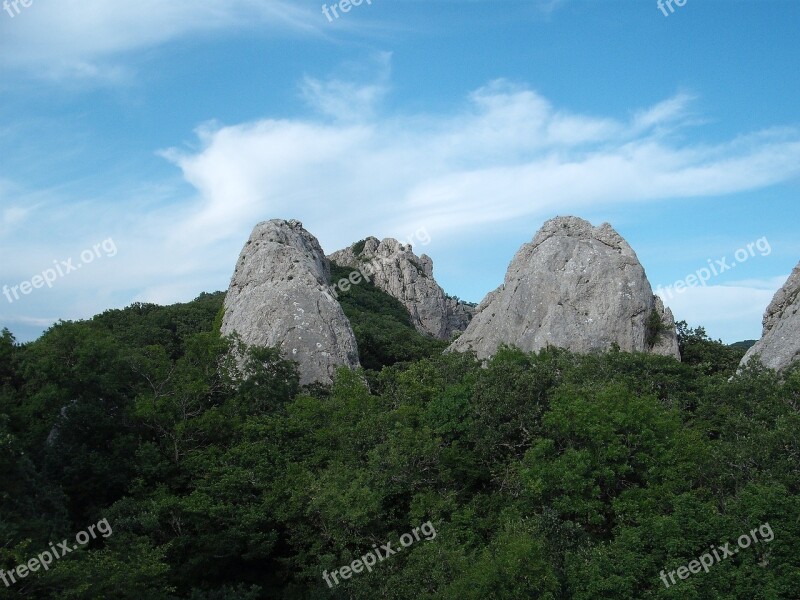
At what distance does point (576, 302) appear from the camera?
3588 centimetres

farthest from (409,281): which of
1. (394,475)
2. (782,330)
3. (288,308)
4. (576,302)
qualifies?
(394,475)

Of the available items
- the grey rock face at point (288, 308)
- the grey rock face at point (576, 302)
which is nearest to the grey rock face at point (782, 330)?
the grey rock face at point (576, 302)

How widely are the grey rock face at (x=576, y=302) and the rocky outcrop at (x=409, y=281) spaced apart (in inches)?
1670

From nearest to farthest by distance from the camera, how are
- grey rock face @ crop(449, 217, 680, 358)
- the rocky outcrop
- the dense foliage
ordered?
the dense foliage < grey rock face @ crop(449, 217, 680, 358) < the rocky outcrop

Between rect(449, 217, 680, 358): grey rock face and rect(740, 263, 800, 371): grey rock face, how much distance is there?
14.3 feet

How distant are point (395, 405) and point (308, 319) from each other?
9309 millimetres

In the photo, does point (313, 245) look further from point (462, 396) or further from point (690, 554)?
point (690, 554)

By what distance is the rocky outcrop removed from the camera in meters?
84.3

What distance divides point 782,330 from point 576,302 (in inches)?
362

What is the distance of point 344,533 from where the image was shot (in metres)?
21.8

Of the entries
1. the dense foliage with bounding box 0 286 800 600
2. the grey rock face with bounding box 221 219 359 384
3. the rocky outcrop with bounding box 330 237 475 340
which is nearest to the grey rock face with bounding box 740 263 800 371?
the dense foliage with bounding box 0 286 800 600

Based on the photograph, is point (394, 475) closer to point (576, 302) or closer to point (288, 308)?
point (288, 308)

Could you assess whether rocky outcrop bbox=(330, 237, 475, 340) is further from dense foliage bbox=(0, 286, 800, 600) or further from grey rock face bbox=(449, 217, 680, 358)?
dense foliage bbox=(0, 286, 800, 600)

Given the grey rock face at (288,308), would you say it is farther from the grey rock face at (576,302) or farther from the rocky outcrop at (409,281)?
the rocky outcrop at (409,281)
